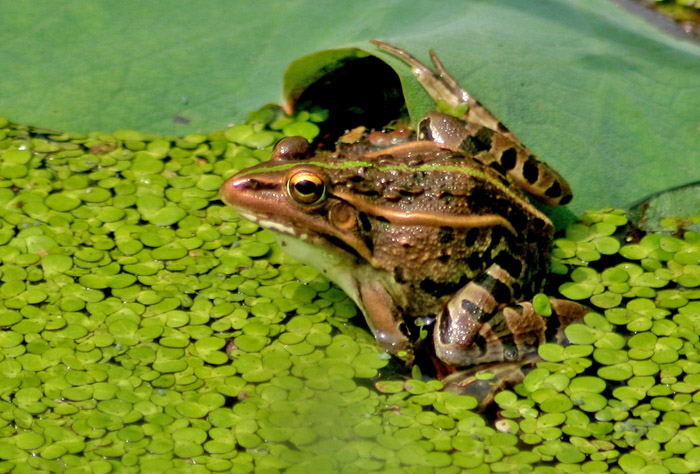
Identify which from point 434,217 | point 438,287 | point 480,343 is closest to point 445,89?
point 434,217

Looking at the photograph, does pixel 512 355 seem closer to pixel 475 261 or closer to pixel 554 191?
pixel 475 261

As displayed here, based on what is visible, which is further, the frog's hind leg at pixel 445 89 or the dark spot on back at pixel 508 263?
the frog's hind leg at pixel 445 89

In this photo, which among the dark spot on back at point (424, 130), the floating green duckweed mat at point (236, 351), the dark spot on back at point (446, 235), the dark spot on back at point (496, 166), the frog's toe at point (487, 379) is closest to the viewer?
the floating green duckweed mat at point (236, 351)

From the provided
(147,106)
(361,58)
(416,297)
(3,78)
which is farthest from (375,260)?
(3,78)

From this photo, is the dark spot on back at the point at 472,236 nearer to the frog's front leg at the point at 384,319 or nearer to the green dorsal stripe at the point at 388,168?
the green dorsal stripe at the point at 388,168

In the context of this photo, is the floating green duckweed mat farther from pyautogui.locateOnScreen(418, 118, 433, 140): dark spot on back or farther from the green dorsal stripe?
pyautogui.locateOnScreen(418, 118, 433, 140): dark spot on back

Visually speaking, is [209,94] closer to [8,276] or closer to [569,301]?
[8,276]

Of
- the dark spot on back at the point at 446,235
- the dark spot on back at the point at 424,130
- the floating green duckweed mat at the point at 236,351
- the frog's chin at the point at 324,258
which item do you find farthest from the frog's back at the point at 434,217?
the floating green duckweed mat at the point at 236,351
